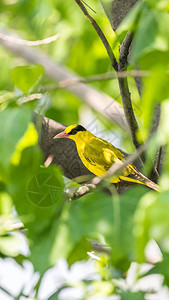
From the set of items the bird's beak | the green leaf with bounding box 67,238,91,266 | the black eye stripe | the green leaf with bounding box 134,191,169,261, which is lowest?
the black eye stripe

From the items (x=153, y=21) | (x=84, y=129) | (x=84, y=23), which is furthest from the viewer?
(x=84, y=23)

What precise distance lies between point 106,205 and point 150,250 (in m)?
1.34

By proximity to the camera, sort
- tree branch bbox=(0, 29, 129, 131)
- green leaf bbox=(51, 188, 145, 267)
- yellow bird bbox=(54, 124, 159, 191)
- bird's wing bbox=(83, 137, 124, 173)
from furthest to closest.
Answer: bird's wing bbox=(83, 137, 124, 173)
yellow bird bbox=(54, 124, 159, 191)
tree branch bbox=(0, 29, 129, 131)
green leaf bbox=(51, 188, 145, 267)

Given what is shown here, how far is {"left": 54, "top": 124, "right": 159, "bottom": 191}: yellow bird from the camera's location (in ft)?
7.34

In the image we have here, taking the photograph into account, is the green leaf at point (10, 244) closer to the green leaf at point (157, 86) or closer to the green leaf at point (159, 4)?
the green leaf at point (157, 86)

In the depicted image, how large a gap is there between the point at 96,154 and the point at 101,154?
29mm

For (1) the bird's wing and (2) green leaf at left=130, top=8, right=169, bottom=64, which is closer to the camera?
(2) green leaf at left=130, top=8, right=169, bottom=64

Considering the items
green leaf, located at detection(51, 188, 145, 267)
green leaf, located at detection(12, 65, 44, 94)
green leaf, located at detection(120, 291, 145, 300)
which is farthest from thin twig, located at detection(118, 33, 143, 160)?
green leaf, located at detection(120, 291, 145, 300)

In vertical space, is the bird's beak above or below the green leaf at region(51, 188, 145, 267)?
below

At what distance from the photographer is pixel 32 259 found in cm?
107

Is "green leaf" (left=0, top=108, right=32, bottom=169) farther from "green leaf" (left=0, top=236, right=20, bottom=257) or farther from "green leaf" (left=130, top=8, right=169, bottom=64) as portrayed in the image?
"green leaf" (left=0, top=236, right=20, bottom=257)

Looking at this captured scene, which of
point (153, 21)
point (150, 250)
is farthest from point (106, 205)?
point (150, 250)

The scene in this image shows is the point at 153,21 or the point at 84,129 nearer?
the point at 153,21

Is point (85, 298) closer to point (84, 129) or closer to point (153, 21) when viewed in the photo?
point (153, 21)
